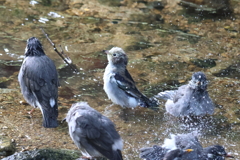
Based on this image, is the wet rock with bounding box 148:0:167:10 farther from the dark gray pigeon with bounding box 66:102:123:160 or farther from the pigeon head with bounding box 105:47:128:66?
the dark gray pigeon with bounding box 66:102:123:160

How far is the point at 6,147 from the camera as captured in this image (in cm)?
547

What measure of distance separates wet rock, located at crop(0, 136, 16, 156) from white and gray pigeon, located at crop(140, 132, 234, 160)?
1.82m

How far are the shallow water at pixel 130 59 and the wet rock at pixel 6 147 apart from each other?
1.17ft

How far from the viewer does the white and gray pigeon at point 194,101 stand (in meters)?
7.41

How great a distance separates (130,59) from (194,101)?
2718 millimetres

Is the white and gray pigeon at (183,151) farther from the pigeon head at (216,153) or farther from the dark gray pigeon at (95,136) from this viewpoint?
the dark gray pigeon at (95,136)

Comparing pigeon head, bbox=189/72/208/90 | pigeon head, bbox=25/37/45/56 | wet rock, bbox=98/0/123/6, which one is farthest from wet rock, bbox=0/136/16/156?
wet rock, bbox=98/0/123/6

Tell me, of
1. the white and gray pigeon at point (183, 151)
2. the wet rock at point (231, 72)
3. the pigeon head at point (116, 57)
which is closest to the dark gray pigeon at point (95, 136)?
the white and gray pigeon at point (183, 151)

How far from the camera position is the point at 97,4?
13195 millimetres

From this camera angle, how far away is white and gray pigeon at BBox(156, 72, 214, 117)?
24.3ft

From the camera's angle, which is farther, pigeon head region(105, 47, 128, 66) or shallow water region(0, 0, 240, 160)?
pigeon head region(105, 47, 128, 66)

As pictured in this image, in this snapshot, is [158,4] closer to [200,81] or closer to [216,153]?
[200,81]

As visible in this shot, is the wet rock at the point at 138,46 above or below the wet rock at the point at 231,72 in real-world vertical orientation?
below

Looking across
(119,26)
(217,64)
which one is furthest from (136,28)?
(217,64)
